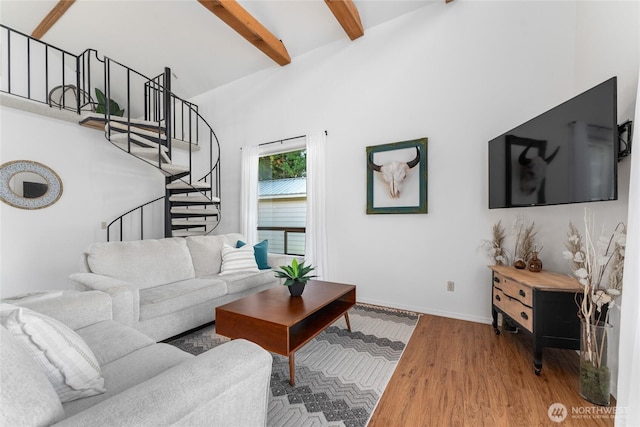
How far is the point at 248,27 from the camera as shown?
3244mm

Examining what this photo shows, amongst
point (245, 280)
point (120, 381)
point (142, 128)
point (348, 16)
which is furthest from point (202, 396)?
point (142, 128)

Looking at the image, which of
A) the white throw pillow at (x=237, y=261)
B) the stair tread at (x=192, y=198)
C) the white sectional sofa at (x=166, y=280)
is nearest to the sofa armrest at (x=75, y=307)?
the white sectional sofa at (x=166, y=280)

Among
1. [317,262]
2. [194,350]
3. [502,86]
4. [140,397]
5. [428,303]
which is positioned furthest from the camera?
[317,262]

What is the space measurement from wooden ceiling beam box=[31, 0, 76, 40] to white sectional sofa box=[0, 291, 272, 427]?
4.27 meters

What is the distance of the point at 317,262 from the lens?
3.71 metres

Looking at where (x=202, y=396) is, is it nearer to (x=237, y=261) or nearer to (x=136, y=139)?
(x=237, y=261)

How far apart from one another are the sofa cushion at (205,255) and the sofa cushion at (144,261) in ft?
0.30

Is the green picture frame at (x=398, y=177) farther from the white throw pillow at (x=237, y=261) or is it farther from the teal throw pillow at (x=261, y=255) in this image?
the white throw pillow at (x=237, y=261)

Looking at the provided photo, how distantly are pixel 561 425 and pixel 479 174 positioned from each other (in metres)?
2.13

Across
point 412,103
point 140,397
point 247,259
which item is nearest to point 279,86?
point 412,103

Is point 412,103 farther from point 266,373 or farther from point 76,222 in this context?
point 76,222

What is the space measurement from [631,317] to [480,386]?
0.92 metres

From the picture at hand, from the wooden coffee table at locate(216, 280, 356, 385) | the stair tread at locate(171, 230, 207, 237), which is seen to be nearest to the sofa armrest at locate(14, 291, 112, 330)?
the wooden coffee table at locate(216, 280, 356, 385)

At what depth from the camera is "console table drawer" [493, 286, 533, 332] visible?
1.94m
